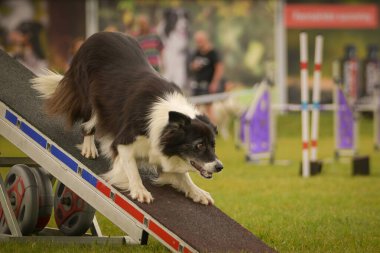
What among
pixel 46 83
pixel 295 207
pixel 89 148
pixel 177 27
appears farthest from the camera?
pixel 177 27

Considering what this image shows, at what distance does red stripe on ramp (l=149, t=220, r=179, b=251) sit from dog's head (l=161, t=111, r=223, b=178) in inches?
20.0

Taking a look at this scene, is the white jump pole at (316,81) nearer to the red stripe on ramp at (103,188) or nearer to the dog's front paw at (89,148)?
the dog's front paw at (89,148)

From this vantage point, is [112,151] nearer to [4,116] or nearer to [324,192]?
[4,116]

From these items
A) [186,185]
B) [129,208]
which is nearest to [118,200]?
[129,208]

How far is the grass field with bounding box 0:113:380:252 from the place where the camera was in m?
5.47

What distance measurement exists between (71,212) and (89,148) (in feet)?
1.85

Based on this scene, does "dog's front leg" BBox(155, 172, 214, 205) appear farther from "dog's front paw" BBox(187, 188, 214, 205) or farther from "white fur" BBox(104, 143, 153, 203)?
"white fur" BBox(104, 143, 153, 203)

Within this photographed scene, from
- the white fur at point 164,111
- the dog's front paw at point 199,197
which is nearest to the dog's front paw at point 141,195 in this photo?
the white fur at point 164,111

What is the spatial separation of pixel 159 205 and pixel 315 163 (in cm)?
564

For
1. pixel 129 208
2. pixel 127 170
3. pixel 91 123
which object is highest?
pixel 91 123

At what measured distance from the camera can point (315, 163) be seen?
409 inches

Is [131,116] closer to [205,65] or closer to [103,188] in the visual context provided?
[103,188]

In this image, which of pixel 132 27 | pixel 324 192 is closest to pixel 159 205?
pixel 324 192

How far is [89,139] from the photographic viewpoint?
19.0ft
